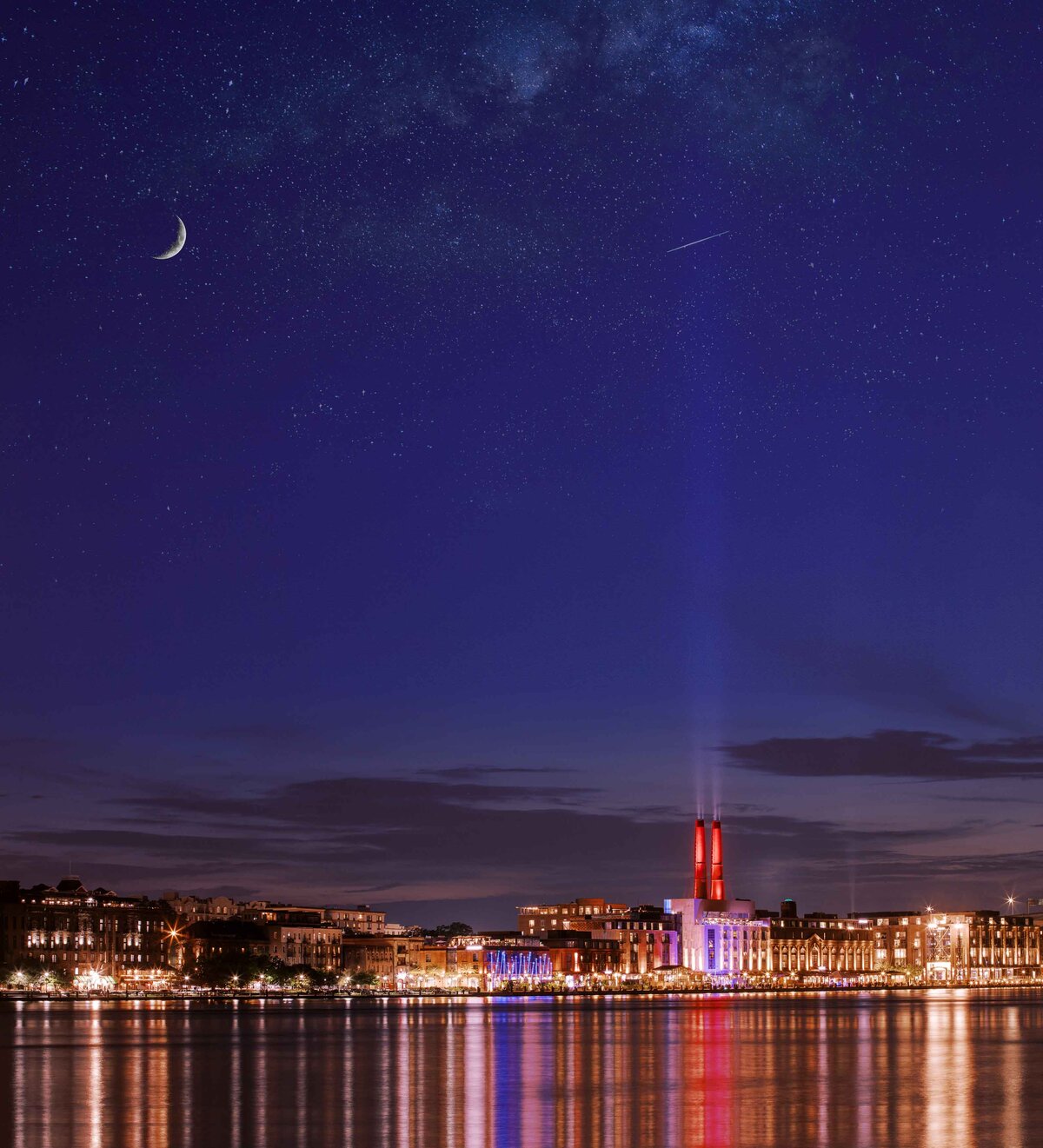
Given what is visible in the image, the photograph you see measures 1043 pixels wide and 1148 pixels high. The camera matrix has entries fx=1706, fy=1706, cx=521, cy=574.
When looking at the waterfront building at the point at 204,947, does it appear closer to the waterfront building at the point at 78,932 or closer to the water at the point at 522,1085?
the waterfront building at the point at 78,932

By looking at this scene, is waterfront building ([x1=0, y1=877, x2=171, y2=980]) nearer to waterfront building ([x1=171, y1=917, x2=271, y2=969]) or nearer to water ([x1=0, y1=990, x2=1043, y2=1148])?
waterfront building ([x1=171, y1=917, x2=271, y2=969])

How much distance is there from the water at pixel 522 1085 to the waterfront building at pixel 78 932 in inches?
3182

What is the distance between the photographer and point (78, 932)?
180125 mm

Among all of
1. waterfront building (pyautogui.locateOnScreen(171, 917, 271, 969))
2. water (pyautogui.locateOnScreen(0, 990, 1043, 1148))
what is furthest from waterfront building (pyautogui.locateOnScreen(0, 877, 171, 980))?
water (pyautogui.locateOnScreen(0, 990, 1043, 1148))

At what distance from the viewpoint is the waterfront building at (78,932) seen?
17375cm

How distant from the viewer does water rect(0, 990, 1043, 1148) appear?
1404 inches

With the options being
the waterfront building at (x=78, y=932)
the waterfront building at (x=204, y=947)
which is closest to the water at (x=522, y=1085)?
the waterfront building at (x=78, y=932)

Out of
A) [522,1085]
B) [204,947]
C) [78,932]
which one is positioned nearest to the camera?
[522,1085]

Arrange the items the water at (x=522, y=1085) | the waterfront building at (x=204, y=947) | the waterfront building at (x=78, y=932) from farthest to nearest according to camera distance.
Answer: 1. the waterfront building at (x=204, y=947)
2. the waterfront building at (x=78, y=932)
3. the water at (x=522, y=1085)

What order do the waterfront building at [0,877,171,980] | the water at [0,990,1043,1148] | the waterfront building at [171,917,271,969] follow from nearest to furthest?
the water at [0,990,1043,1148]
the waterfront building at [0,877,171,980]
the waterfront building at [171,917,271,969]

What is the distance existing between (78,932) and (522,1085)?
467 feet

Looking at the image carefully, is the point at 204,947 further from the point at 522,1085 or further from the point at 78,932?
the point at 522,1085

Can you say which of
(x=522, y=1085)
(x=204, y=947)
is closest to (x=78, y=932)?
(x=204, y=947)

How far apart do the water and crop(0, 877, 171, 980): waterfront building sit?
80825 mm
